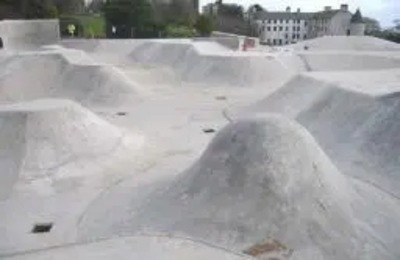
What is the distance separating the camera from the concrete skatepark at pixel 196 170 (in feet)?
22.5

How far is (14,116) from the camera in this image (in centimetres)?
1122

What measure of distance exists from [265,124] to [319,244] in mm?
2412

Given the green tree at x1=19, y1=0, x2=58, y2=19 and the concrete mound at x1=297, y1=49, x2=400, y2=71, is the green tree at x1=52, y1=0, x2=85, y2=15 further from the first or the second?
the concrete mound at x1=297, y1=49, x2=400, y2=71

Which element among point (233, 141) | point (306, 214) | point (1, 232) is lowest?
point (1, 232)

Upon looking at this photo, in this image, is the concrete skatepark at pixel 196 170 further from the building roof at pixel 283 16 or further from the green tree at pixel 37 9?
the building roof at pixel 283 16

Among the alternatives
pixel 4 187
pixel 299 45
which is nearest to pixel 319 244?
pixel 4 187

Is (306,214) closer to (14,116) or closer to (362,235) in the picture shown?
(362,235)

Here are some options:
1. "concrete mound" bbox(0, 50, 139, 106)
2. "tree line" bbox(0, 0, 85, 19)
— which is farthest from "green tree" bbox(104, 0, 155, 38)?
"concrete mound" bbox(0, 50, 139, 106)

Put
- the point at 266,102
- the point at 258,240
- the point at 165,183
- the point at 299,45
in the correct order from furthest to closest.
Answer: the point at 299,45
the point at 266,102
the point at 165,183
the point at 258,240

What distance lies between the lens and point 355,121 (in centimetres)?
1177

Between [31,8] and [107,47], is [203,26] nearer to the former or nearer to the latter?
[107,47]

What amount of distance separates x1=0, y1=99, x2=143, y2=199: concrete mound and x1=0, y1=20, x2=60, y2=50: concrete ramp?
56.3 feet

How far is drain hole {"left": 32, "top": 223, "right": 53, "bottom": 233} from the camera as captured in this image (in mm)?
7969

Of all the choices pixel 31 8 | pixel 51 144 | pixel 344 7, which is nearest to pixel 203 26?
pixel 31 8
